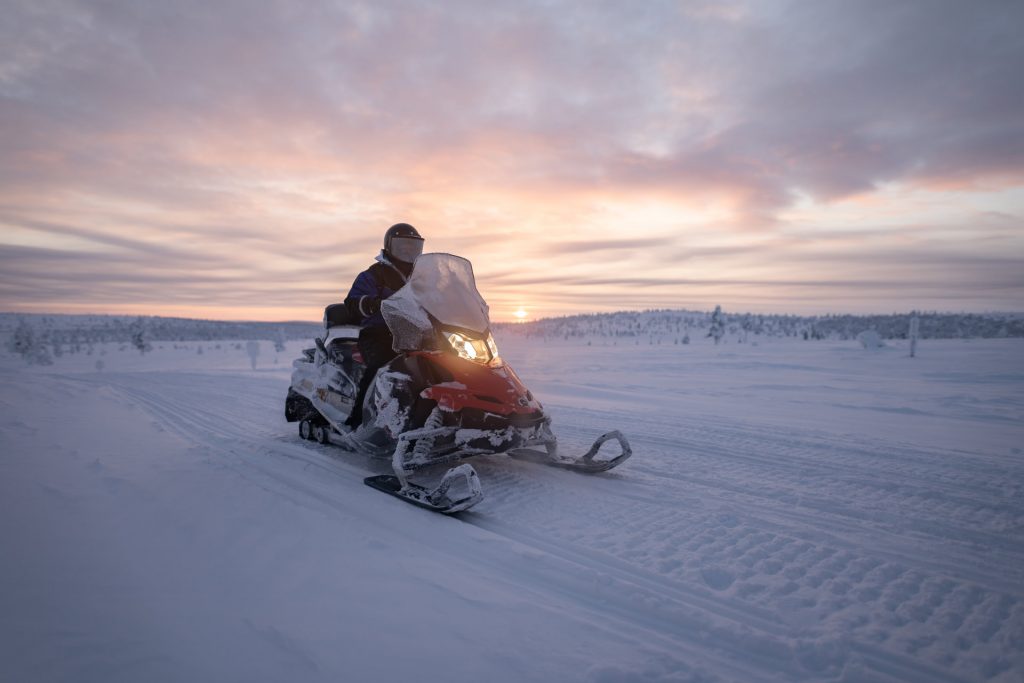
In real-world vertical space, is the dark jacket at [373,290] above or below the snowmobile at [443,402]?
above

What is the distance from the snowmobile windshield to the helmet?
0.72 m

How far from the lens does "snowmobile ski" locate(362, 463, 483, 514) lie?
142 inches

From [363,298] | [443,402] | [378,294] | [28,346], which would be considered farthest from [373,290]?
[28,346]

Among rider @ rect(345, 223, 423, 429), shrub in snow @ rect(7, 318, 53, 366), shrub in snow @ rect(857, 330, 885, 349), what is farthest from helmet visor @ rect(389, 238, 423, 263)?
shrub in snow @ rect(7, 318, 53, 366)

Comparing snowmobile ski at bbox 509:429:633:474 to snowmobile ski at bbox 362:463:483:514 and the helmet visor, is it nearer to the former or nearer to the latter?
snowmobile ski at bbox 362:463:483:514

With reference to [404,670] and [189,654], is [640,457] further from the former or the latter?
[189,654]

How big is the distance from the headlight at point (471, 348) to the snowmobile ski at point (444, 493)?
1160 millimetres

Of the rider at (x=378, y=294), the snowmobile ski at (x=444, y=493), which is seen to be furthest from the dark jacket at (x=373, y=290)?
the snowmobile ski at (x=444, y=493)

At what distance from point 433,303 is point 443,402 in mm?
1090

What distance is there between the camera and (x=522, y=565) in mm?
2941

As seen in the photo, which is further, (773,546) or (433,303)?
(433,303)

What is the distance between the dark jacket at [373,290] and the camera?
518 cm

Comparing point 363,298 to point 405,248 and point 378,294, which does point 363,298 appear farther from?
point 405,248

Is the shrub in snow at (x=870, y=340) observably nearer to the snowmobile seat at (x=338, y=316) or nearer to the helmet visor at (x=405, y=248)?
the helmet visor at (x=405, y=248)
